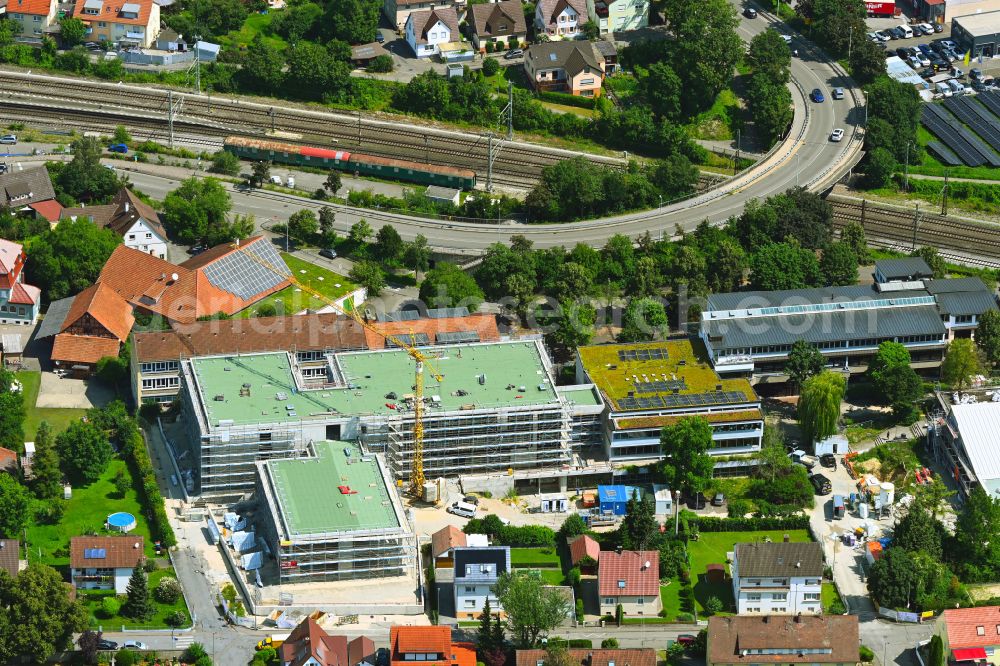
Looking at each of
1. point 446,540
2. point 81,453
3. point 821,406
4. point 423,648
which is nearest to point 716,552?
point 821,406

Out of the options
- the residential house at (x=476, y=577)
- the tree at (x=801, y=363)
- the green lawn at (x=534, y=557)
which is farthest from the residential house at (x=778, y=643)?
the tree at (x=801, y=363)

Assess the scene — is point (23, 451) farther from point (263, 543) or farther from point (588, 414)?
point (588, 414)

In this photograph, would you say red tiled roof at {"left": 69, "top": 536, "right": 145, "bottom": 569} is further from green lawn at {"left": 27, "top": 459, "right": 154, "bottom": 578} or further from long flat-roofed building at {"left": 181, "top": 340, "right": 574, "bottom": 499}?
long flat-roofed building at {"left": 181, "top": 340, "right": 574, "bottom": 499}

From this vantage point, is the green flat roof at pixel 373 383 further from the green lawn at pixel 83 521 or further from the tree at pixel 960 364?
the tree at pixel 960 364

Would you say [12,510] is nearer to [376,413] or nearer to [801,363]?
[376,413]

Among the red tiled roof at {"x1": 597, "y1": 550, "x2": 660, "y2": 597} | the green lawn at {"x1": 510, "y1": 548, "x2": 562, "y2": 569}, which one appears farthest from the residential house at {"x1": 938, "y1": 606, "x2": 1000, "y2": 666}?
the green lawn at {"x1": 510, "y1": 548, "x2": 562, "y2": 569}
